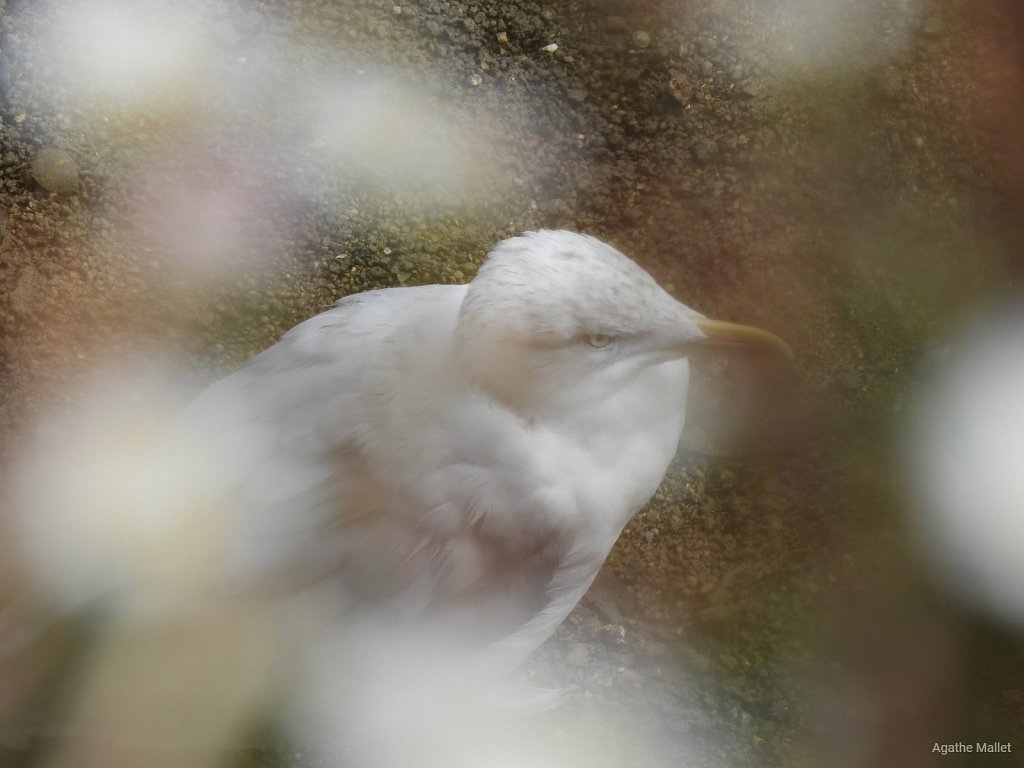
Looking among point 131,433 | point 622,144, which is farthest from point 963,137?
point 131,433

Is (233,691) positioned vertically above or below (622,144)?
below

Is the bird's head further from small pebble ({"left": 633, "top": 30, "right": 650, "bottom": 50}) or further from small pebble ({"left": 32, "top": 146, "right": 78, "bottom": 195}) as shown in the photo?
small pebble ({"left": 32, "top": 146, "right": 78, "bottom": 195})

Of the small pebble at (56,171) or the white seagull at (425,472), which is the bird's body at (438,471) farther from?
the small pebble at (56,171)

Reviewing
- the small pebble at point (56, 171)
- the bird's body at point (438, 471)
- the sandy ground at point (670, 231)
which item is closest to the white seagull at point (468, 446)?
the bird's body at point (438, 471)

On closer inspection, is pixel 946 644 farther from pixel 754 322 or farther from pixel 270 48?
pixel 270 48

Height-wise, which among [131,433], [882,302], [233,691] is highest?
[882,302]

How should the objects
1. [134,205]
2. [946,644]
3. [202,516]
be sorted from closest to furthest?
[202,516] < [946,644] < [134,205]

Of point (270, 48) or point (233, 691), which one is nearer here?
point (233, 691)
